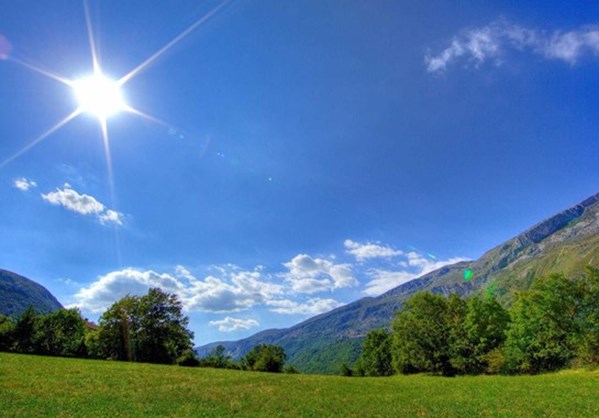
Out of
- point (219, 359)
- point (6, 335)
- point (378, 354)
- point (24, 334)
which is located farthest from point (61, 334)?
point (378, 354)

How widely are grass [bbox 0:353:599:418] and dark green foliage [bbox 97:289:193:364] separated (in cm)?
4395

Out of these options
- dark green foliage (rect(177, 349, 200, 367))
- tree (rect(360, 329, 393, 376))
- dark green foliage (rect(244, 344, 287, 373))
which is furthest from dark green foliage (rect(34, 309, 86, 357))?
tree (rect(360, 329, 393, 376))

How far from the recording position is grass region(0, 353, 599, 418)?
22.3 m

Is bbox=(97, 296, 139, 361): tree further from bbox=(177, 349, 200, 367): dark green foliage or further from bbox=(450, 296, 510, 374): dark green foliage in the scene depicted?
bbox=(450, 296, 510, 374): dark green foliage

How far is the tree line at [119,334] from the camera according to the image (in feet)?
250

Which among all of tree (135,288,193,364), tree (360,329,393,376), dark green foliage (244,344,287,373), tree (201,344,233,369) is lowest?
tree (360,329,393,376)

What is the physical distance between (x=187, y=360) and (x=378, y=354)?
67.3 meters

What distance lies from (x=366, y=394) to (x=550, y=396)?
1529 cm

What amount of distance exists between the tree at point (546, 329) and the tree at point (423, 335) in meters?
13.6

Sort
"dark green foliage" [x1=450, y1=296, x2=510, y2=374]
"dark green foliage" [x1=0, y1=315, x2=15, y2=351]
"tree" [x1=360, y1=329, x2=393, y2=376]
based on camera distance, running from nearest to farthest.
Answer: "dark green foliage" [x1=450, y1=296, x2=510, y2=374] → "dark green foliage" [x1=0, y1=315, x2=15, y2=351] → "tree" [x1=360, y1=329, x2=393, y2=376]

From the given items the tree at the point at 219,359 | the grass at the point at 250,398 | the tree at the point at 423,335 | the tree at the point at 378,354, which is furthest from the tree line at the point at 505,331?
the tree at the point at 219,359

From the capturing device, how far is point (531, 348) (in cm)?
5834

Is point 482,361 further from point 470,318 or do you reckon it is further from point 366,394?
point 366,394

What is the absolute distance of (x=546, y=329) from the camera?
57.7 meters
